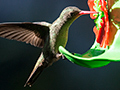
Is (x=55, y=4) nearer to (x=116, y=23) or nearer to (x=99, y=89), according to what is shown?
(x=99, y=89)

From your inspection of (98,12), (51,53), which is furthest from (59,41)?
(98,12)

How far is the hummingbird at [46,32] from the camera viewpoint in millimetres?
724

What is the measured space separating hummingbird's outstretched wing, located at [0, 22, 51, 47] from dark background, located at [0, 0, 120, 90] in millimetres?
1289

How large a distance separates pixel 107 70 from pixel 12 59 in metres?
1.25

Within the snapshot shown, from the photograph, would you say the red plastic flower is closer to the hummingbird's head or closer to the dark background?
the hummingbird's head

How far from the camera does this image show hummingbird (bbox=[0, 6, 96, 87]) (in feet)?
2.37

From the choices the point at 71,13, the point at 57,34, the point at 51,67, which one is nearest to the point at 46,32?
the point at 57,34

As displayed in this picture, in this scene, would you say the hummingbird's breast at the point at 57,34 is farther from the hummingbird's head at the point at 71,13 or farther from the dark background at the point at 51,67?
the dark background at the point at 51,67

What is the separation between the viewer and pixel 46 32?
832 mm

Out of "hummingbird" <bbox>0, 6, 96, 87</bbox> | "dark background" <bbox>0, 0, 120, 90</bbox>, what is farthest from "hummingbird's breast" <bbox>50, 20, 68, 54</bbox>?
"dark background" <bbox>0, 0, 120, 90</bbox>

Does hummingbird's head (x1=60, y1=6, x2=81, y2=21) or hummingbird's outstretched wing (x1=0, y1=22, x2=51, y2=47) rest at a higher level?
hummingbird's head (x1=60, y1=6, x2=81, y2=21)

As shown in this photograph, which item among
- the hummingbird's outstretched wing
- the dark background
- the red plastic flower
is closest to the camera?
the red plastic flower

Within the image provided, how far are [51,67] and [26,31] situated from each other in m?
1.47

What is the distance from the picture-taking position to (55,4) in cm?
236
